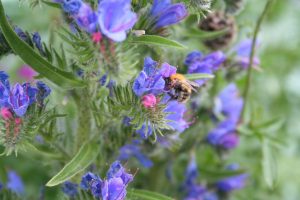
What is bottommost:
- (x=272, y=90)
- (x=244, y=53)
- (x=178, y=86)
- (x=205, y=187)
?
(x=205, y=187)

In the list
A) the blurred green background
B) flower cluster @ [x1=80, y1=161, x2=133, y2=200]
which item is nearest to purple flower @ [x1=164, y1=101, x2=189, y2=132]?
flower cluster @ [x1=80, y1=161, x2=133, y2=200]

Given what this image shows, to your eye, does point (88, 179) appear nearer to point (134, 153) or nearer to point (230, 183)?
point (134, 153)

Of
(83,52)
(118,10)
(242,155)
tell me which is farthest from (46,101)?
(242,155)

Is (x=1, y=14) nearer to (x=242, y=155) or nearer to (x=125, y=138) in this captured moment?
(x=125, y=138)

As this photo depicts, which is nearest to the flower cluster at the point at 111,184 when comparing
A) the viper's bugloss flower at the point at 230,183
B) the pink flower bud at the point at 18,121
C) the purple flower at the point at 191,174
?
the pink flower bud at the point at 18,121

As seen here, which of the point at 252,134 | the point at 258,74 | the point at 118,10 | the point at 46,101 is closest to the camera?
the point at 118,10

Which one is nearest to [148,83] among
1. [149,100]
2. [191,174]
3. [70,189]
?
[149,100]
